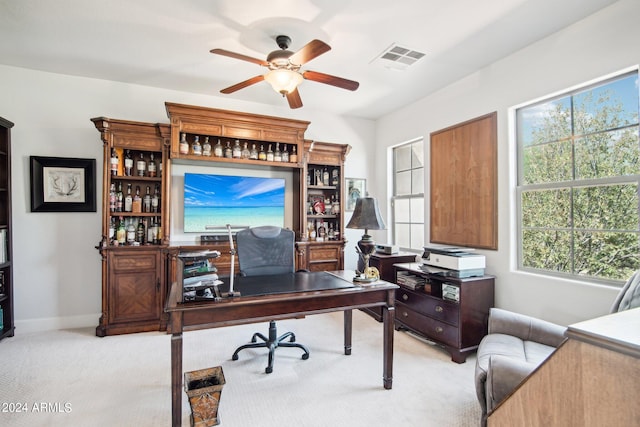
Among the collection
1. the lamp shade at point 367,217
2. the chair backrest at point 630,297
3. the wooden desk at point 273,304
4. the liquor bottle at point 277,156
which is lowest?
the wooden desk at point 273,304

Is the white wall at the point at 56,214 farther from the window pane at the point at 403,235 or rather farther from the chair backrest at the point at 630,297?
the chair backrest at the point at 630,297

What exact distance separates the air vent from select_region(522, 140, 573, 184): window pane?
4.54 ft

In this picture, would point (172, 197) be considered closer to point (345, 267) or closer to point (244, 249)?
point (244, 249)

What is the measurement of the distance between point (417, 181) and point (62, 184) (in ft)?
14.0

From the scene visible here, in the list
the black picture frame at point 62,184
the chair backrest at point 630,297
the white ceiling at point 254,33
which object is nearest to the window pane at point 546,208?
the chair backrest at point 630,297

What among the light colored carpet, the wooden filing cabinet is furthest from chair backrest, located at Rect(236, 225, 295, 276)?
the wooden filing cabinet

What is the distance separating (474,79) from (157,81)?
138 inches

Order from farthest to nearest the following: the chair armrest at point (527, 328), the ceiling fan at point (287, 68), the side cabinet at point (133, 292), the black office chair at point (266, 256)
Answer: the side cabinet at point (133, 292) < the black office chair at point (266, 256) < the ceiling fan at point (287, 68) < the chair armrest at point (527, 328)

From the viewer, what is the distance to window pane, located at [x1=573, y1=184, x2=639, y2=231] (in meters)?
2.27

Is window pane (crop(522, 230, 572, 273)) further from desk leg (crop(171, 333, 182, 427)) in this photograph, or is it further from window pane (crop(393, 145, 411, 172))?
desk leg (crop(171, 333, 182, 427))

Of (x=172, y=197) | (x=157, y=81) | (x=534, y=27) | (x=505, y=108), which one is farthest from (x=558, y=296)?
(x=157, y=81)

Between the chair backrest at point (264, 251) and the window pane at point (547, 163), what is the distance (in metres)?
2.31

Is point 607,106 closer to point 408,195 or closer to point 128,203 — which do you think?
point 408,195

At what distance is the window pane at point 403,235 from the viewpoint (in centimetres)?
448
